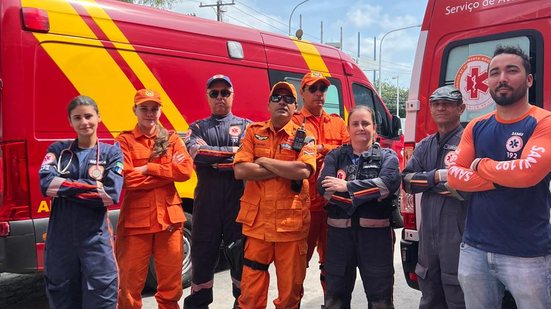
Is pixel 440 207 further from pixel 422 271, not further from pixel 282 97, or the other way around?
pixel 282 97

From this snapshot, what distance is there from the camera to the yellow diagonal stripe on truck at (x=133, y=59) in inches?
161

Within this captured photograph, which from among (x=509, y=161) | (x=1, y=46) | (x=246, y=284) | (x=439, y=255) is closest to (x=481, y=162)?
(x=509, y=161)

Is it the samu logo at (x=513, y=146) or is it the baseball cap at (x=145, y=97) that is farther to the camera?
the baseball cap at (x=145, y=97)

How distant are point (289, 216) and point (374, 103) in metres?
3.90

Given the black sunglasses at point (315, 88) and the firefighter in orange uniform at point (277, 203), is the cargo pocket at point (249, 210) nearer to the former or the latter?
the firefighter in orange uniform at point (277, 203)

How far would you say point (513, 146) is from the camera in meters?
2.18

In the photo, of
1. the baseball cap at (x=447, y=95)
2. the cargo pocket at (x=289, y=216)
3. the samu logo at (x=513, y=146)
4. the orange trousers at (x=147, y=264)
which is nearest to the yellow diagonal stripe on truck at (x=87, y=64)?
the orange trousers at (x=147, y=264)

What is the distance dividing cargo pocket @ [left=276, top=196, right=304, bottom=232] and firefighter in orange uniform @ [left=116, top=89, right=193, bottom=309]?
71 centimetres

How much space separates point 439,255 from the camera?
8.96ft

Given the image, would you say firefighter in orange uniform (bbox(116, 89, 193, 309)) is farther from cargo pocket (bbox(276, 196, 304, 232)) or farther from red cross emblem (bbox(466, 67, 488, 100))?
red cross emblem (bbox(466, 67, 488, 100))

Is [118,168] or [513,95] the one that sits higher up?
[513,95]

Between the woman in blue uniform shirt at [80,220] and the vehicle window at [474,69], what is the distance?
7.45ft

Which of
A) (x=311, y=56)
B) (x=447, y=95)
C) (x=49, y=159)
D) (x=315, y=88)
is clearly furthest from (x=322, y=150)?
(x=311, y=56)

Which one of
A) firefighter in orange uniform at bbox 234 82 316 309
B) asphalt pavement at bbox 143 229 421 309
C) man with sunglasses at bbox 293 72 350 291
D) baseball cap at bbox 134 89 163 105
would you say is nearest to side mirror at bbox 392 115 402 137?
asphalt pavement at bbox 143 229 421 309
